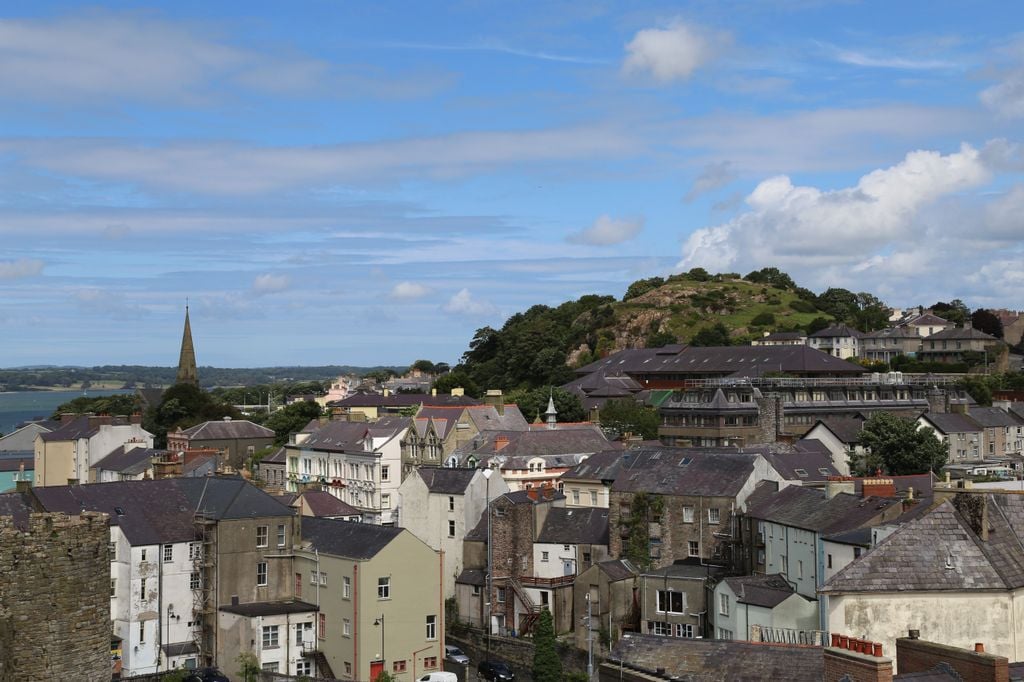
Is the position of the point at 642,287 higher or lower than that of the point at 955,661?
higher

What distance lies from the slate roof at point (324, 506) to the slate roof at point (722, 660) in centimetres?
3704

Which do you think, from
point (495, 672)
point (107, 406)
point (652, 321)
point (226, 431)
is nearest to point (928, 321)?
point (652, 321)

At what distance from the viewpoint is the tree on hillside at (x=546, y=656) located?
4816 cm

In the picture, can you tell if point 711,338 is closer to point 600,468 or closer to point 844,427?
point 844,427

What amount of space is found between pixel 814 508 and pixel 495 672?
49.8ft

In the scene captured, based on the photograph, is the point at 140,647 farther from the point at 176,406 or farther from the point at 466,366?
the point at 466,366

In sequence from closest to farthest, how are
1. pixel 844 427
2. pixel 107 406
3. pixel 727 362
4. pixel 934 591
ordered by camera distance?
pixel 934 591, pixel 844 427, pixel 727 362, pixel 107 406

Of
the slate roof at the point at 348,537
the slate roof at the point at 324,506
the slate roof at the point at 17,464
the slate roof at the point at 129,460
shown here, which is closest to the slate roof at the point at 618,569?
the slate roof at the point at 348,537

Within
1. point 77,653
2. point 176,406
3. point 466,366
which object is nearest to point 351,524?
point 77,653

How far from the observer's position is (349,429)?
292 feet

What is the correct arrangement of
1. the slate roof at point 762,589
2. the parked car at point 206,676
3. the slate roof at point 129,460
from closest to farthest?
1. the slate roof at point 762,589
2. the parked car at point 206,676
3. the slate roof at point 129,460

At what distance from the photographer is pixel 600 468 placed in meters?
62.7

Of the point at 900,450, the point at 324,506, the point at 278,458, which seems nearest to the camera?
the point at 324,506

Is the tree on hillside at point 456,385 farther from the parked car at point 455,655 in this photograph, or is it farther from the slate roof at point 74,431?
the parked car at point 455,655
